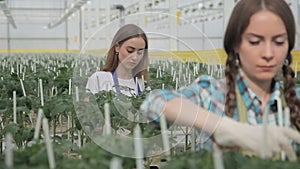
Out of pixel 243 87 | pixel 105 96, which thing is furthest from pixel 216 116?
pixel 105 96

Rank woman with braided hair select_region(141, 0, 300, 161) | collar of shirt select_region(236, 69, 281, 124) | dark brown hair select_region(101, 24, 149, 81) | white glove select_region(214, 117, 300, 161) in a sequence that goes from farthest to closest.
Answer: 1. dark brown hair select_region(101, 24, 149, 81)
2. collar of shirt select_region(236, 69, 281, 124)
3. woman with braided hair select_region(141, 0, 300, 161)
4. white glove select_region(214, 117, 300, 161)

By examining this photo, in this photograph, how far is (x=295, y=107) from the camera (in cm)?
195

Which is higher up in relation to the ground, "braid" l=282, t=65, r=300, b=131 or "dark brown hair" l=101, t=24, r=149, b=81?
"dark brown hair" l=101, t=24, r=149, b=81

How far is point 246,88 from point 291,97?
0.17 m

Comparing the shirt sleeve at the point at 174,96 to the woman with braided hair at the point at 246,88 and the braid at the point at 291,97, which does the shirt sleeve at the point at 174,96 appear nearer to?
the woman with braided hair at the point at 246,88

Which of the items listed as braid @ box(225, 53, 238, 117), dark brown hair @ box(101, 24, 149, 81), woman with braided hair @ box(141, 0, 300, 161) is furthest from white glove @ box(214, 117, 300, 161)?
dark brown hair @ box(101, 24, 149, 81)

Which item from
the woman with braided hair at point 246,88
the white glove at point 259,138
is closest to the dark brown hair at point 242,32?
the woman with braided hair at point 246,88

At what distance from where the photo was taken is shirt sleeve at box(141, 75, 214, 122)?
1.85 metres

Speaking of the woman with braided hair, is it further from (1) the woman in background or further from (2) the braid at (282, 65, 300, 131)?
(1) the woman in background

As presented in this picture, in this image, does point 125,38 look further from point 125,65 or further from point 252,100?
point 252,100

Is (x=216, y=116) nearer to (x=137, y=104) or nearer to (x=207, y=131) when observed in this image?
(x=207, y=131)

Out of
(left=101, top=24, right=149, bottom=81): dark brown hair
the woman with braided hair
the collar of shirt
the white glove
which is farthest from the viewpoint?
(left=101, top=24, right=149, bottom=81): dark brown hair

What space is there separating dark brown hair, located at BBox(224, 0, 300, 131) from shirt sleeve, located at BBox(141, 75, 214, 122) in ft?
0.25

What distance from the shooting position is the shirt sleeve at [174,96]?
185 centimetres
